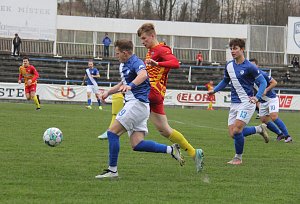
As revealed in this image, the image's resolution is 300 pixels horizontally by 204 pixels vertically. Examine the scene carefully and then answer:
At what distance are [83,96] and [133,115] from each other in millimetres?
26040

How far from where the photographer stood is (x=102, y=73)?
41.9 m

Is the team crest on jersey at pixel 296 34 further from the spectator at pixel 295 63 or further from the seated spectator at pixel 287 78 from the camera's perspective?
the seated spectator at pixel 287 78

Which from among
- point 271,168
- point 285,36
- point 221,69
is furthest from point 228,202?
point 285,36

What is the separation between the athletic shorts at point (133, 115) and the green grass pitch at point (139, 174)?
710mm

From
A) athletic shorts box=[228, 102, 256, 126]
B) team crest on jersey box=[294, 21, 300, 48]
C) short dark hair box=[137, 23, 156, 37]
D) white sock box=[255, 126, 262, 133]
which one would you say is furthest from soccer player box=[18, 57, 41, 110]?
team crest on jersey box=[294, 21, 300, 48]

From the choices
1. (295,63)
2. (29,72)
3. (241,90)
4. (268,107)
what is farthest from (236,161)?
(295,63)

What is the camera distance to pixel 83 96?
34.8 meters

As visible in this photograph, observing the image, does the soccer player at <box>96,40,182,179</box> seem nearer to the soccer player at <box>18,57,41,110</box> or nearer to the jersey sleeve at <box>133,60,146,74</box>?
the jersey sleeve at <box>133,60,146,74</box>

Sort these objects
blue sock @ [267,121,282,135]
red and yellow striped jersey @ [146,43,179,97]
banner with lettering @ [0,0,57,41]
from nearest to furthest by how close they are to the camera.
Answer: red and yellow striped jersey @ [146,43,179,97] < blue sock @ [267,121,282,135] < banner with lettering @ [0,0,57,41]

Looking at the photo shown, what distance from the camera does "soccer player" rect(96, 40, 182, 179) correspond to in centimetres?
891

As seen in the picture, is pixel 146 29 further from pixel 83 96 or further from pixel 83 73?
pixel 83 73

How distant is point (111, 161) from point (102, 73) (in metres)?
33.2

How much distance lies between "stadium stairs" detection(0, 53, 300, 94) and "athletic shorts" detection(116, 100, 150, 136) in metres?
29.2

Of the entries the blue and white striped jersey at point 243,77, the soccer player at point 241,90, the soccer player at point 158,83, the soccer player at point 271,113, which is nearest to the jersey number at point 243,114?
the soccer player at point 241,90
